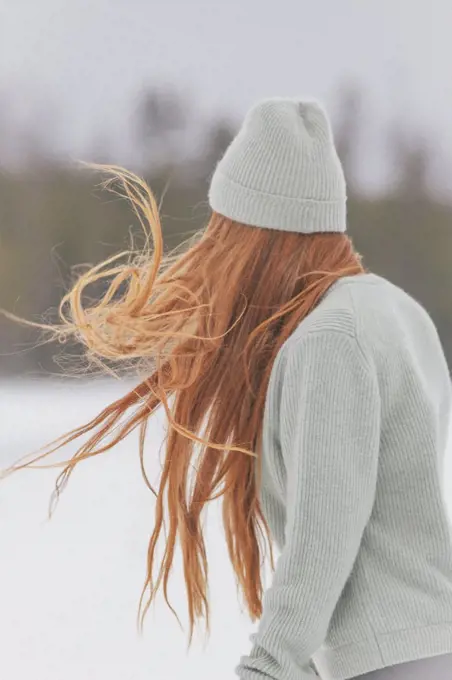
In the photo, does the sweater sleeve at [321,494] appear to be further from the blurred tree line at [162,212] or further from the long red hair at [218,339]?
the blurred tree line at [162,212]

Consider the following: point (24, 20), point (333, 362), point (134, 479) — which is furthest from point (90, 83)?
point (333, 362)

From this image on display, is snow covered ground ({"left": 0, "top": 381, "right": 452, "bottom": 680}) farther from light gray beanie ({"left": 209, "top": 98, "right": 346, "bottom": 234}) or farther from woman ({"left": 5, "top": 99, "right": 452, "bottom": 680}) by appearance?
light gray beanie ({"left": 209, "top": 98, "right": 346, "bottom": 234})

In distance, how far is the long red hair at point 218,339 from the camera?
2.78ft

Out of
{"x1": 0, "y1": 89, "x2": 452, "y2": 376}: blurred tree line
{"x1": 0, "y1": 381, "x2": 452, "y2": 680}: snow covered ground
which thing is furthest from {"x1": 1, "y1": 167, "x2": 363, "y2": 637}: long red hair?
{"x1": 0, "y1": 89, "x2": 452, "y2": 376}: blurred tree line

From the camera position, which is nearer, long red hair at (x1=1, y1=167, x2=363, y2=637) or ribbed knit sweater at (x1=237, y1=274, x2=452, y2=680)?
ribbed knit sweater at (x1=237, y1=274, x2=452, y2=680)

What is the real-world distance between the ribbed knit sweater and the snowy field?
Result: 103 centimetres

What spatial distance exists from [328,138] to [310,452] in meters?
0.32

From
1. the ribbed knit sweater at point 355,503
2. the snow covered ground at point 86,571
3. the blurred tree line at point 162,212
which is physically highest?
the ribbed knit sweater at point 355,503

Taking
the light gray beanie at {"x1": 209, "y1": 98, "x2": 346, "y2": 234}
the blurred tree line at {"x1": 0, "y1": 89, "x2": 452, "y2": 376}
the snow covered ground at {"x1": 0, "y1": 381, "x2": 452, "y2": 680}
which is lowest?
the snow covered ground at {"x1": 0, "y1": 381, "x2": 452, "y2": 680}

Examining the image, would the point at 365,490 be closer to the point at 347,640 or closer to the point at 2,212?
the point at 347,640

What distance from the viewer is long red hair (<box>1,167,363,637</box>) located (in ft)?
2.78

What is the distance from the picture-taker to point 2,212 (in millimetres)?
2848

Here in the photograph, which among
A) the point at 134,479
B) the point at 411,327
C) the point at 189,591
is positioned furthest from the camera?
the point at 134,479

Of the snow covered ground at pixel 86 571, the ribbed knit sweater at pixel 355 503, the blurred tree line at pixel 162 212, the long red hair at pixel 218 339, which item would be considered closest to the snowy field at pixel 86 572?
the snow covered ground at pixel 86 571
